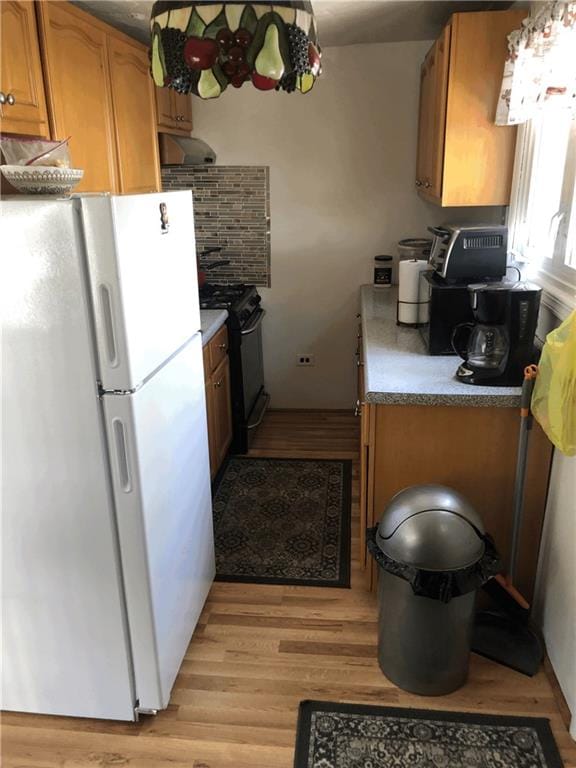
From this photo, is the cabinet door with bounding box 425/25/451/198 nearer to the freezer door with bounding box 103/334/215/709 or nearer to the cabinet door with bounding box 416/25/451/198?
the cabinet door with bounding box 416/25/451/198

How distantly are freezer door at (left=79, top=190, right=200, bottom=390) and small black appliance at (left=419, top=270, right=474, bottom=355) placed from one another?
3.47 ft

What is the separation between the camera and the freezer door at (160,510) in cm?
162

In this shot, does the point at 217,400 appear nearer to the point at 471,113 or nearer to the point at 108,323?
the point at 108,323

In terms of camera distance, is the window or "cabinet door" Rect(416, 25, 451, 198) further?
"cabinet door" Rect(416, 25, 451, 198)

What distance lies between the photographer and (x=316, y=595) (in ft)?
7.93

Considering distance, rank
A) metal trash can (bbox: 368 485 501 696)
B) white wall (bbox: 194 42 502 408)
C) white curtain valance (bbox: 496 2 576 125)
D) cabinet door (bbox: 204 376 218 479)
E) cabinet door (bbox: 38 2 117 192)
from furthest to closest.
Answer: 1. white wall (bbox: 194 42 502 408)
2. cabinet door (bbox: 204 376 218 479)
3. cabinet door (bbox: 38 2 117 192)
4. white curtain valance (bbox: 496 2 576 125)
5. metal trash can (bbox: 368 485 501 696)

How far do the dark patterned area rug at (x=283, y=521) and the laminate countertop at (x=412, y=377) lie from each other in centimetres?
89

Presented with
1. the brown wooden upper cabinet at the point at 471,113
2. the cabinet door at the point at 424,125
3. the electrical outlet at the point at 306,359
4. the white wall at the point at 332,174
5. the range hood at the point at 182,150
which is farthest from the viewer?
the electrical outlet at the point at 306,359

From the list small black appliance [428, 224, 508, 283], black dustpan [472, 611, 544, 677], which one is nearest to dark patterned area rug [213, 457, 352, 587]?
black dustpan [472, 611, 544, 677]

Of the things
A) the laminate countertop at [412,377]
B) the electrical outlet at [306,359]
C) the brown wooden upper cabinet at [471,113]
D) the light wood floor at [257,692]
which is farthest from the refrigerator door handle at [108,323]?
the electrical outlet at [306,359]

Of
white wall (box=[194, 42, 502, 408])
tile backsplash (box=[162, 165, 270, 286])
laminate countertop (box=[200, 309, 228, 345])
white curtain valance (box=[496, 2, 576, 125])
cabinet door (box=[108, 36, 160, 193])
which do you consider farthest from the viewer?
tile backsplash (box=[162, 165, 270, 286])

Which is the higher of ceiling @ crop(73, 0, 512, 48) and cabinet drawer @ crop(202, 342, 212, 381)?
ceiling @ crop(73, 0, 512, 48)

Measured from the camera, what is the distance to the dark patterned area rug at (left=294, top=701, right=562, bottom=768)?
171cm

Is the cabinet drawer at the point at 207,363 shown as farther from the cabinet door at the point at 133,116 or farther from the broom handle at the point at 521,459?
the broom handle at the point at 521,459
